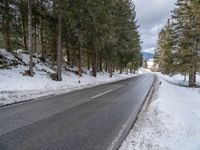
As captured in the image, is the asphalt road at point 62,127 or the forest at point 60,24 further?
the forest at point 60,24

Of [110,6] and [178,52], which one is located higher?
[110,6]

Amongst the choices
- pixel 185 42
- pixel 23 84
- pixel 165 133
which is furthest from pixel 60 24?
pixel 165 133

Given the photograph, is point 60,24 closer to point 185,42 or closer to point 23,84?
point 23,84

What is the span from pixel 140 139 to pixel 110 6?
1180 inches

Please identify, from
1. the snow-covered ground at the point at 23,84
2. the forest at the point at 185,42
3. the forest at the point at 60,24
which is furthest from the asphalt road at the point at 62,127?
the forest at the point at 185,42

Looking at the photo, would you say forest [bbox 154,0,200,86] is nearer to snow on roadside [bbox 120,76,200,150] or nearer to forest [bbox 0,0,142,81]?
forest [bbox 0,0,142,81]

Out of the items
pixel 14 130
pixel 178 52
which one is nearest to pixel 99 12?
pixel 178 52

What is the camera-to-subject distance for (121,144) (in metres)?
5.55

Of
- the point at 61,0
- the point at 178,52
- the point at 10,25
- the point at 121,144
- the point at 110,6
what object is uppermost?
the point at 110,6

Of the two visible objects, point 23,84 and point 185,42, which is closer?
point 23,84

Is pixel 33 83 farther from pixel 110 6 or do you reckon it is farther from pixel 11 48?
pixel 110 6

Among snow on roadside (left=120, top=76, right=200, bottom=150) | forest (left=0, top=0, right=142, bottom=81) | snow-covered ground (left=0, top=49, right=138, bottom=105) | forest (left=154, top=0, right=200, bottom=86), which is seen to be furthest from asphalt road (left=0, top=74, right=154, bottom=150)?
forest (left=154, top=0, right=200, bottom=86)

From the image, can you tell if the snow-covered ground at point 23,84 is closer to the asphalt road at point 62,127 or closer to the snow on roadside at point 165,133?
the asphalt road at point 62,127

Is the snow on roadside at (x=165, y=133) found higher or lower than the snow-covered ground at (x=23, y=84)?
lower
